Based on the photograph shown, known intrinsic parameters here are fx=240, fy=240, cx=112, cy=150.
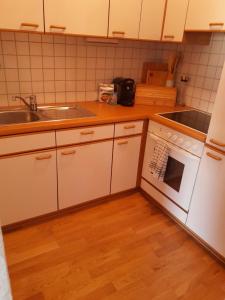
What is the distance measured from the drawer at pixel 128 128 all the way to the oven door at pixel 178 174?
0.40 feet

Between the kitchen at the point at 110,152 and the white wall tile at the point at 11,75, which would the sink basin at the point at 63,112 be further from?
the white wall tile at the point at 11,75

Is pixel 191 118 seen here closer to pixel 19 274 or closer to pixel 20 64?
pixel 20 64

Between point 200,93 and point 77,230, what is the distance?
166 centimetres

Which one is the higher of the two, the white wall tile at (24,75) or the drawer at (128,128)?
the white wall tile at (24,75)

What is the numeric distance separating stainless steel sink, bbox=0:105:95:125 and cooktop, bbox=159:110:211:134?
0.71 m

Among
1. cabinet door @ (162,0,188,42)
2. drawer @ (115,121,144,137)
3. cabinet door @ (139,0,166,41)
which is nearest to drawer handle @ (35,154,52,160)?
drawer @ (115,121,144,137)

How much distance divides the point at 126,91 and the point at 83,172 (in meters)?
0.86

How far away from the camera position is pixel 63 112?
81.0 inches

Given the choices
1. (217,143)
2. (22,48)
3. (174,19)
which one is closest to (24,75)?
(22,48)

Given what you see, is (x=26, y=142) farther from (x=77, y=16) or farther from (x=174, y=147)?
(x=174, y=147)

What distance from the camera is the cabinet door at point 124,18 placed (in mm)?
1815

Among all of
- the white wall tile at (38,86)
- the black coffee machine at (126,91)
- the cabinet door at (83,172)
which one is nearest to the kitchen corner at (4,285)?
the cabinet door at (83,172)

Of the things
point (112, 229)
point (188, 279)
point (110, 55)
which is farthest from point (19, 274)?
point (110, 55)

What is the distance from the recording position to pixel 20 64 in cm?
193
